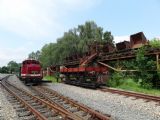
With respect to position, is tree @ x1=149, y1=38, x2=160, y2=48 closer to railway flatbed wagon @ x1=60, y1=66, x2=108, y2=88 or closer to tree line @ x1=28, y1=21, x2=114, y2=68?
railway flatbed wagon @ x1=60, y1=66, x2=108, y2=88

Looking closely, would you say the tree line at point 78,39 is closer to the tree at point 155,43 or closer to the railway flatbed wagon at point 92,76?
the railway flatbed wagon at point 92,76

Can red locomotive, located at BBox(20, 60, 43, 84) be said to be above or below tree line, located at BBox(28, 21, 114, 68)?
below

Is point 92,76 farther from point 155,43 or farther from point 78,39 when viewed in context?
point 78,39

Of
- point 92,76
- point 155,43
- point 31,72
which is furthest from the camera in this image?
point 31,72

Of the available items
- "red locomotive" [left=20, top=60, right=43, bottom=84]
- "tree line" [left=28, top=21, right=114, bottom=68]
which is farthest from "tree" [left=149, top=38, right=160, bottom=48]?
"tree line" [left=28, top=21, right=114, bottom=68]

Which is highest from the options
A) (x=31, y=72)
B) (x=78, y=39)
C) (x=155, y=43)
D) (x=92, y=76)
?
(x=78, y=39)

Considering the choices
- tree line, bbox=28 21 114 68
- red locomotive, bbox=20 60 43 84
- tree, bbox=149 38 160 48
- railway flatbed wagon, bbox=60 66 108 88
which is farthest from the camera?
tree line, bbox=28 21 114 68

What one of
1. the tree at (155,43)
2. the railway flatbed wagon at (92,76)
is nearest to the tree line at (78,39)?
the railway flatbed wagon at (92,76)

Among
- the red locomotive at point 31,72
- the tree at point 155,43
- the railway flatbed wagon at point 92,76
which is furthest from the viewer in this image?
the red locomotive at point 31,72

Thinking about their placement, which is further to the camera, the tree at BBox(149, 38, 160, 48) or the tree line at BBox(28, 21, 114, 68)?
the tree line at BBox(28, 21, 114, 68)

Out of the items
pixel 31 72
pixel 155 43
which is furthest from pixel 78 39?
pixel 155 43

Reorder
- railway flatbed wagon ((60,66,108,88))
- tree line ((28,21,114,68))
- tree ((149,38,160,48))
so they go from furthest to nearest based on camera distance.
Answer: tree line ((28,21,114,68)), railway flatbed wagon ((60,66,108,88)), tree ((149,38,160,48))

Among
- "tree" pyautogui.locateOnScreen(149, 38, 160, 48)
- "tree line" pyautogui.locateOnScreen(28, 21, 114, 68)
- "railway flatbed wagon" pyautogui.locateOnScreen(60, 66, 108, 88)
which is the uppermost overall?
"tree line" pyautogui.locateOnScreen(28, 21, 114, 68)

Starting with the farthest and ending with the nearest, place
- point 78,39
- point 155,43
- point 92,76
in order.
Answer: point 78,39 < point 92,76 < point 155,43
